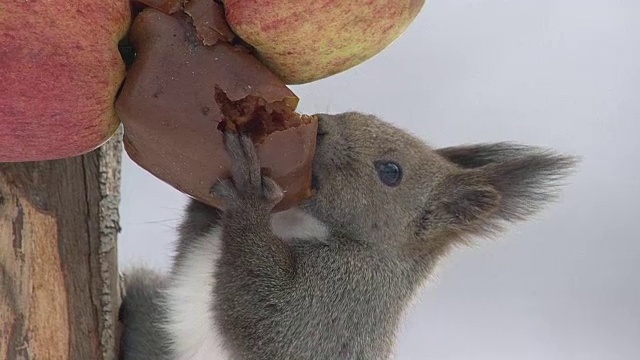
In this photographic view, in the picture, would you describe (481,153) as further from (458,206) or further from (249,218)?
(249,218)

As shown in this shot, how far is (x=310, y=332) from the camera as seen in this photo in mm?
1199

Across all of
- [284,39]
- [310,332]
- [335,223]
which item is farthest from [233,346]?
[284,39]

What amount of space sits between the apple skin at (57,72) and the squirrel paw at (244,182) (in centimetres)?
14

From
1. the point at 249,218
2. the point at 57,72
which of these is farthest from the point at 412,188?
the point at 57,72

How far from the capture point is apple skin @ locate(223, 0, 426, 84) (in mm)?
844

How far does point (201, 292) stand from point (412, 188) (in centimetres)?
37

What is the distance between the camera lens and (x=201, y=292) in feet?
4.07

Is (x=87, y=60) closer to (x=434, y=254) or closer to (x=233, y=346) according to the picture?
(x=233, y=346)

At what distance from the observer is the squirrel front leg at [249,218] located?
3.13 feet

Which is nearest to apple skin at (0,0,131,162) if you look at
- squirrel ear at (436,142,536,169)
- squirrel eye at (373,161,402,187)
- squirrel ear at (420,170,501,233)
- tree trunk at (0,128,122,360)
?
tree trunk at (0,128,122,360)

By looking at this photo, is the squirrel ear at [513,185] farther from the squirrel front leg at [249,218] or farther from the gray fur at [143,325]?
the gray fur at [143,325]

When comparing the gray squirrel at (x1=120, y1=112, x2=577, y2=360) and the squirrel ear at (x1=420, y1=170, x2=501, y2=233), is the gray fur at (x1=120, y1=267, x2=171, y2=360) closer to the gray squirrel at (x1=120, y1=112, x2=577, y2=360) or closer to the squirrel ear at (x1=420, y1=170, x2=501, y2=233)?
the gray squirrel at (x1=120, y1=112, x2=577, y2=360)

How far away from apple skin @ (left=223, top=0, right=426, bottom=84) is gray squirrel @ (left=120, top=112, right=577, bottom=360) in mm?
206

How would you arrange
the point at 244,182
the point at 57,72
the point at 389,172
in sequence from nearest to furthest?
the point at 57,72
the point at 244,182
the point at 389,172
